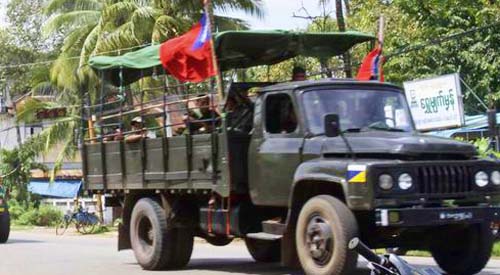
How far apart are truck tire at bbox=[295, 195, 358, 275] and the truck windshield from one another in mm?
1104

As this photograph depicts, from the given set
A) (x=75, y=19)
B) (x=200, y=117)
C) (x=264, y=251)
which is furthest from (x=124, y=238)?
(x=75, y=19)

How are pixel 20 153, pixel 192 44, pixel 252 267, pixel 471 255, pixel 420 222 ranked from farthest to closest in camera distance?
pixel 20 153 < pixel 252 267 < pixel 192 44 < pixel 471 255 < pixel 420 222

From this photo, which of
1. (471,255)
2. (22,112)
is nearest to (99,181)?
(471,255)

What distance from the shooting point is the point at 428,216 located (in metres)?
8.84

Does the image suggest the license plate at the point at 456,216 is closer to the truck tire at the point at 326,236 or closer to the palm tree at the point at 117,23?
the truck tire at the point at 326,236

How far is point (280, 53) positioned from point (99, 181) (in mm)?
3729

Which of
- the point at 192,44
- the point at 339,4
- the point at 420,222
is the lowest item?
the point at 420,222

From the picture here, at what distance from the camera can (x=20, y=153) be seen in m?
35.0

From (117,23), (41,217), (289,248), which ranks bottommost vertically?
(41,217)

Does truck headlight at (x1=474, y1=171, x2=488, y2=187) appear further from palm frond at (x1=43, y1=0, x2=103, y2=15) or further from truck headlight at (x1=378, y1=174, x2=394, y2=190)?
palm frond at (x1=43, y1=0, x2=103, y2=15)

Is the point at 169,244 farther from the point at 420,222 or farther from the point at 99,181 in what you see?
the point at 420,222

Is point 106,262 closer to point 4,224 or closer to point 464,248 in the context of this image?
point 464,248

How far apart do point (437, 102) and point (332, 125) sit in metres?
11.0

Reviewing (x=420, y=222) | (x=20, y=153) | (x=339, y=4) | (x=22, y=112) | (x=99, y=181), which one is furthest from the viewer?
Answer: (x=20, y=153)
